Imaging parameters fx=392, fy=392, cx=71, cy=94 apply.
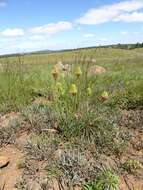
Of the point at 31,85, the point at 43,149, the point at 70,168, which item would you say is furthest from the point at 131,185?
the point at 31,85

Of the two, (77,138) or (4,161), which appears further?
(77,138)

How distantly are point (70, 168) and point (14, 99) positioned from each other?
8.52ft

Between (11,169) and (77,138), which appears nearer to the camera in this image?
(11,169)

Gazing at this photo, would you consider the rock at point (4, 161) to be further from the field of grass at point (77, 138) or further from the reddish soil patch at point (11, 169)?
the field of grass at point (77, 138)

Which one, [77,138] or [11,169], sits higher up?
[77,138]

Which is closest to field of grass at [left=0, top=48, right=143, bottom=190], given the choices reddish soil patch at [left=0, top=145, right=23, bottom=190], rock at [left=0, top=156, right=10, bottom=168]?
reddish soil patch at [left=0, top=145, right=23, bottom=190]

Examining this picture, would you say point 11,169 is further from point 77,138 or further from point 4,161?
point 77,138

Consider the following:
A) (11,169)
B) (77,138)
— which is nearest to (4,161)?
(11,169)

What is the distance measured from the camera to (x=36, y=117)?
5484 millimetres

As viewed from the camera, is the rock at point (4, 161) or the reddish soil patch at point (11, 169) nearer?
the reddish soil patch at point (11, 169)

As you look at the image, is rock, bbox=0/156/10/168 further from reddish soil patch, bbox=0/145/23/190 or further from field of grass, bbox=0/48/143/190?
field of grass, bbox=0/48/143/190

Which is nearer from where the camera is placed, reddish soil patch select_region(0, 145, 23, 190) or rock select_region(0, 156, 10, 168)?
reddish soil patch select_region(0, 145, 23, 190)

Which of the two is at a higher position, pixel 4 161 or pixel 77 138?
pixel 77 138

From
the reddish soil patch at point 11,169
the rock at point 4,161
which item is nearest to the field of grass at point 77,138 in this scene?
the reddish soil patch at point 11,169
